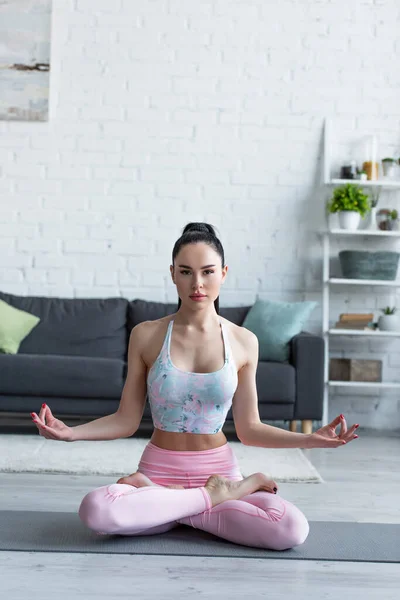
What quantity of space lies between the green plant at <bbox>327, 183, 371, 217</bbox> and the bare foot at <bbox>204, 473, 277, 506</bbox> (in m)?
2.85

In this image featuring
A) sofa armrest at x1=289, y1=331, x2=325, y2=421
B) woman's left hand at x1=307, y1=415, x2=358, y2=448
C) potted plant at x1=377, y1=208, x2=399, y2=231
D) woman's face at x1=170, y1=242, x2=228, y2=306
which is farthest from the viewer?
potted plant at x1=377, y1=208, x2=399, y2=231

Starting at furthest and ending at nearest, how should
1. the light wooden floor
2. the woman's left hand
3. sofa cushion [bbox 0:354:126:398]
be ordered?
sofa cushion [bbox 0:354:126:398] < the woman's left hand < the light wooden floor

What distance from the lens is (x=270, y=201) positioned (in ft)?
16.5

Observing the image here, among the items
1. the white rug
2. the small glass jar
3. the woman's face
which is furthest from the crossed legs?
the small glass jar

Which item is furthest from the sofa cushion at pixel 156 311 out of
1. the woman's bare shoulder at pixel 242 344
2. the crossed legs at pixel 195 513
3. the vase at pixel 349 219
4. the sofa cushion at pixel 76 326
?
the crossed legs at pixel 195 513

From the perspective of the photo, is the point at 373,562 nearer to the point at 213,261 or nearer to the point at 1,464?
the point at 213,261

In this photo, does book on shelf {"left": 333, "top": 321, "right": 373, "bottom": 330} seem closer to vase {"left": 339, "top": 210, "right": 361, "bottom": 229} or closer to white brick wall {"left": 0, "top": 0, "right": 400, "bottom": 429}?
white brick wall {"left": 0, "top": 0, "right": 400, "bottom": 429}

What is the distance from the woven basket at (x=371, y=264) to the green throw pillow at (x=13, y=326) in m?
1.89

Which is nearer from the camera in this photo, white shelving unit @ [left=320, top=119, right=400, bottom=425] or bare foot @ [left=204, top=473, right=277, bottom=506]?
bare foot @ [left=204, top=473, right=277, bottom=506]

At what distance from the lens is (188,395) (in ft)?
7.21

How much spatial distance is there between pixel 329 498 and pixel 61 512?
38.6 inches

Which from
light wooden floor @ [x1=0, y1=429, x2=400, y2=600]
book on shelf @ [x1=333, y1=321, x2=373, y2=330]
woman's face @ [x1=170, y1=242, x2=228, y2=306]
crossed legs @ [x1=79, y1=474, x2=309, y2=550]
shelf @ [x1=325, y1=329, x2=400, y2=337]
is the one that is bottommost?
light wooden floor @ [x1=0, y1=429, x2=400, y2=600]

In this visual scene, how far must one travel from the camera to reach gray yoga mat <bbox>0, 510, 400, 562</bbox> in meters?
2.02

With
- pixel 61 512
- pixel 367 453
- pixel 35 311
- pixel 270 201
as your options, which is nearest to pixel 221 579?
pixel 61 512
